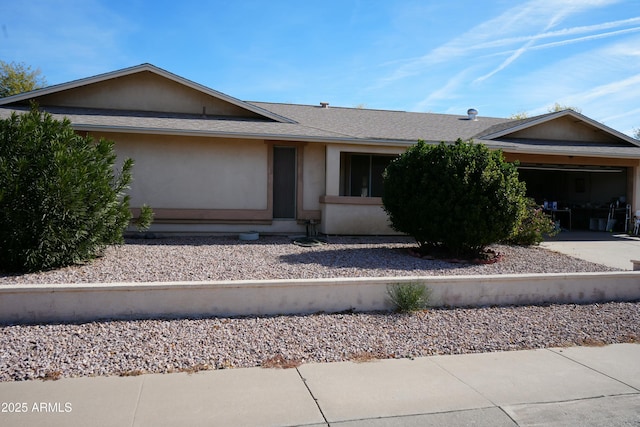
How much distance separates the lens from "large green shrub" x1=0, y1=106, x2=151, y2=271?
7312 mm

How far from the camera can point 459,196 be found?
9336 millimetres

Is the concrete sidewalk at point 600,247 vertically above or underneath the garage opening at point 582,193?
underneath

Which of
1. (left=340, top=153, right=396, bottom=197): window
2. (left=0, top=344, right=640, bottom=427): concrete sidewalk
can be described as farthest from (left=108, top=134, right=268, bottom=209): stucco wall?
(left=0, top=344, right=640, bottom=427): concrete sidewalk

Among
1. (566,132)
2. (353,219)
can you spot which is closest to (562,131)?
(566,132)

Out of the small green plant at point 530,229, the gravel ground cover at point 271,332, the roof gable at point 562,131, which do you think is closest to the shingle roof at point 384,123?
the roof gable at point 562,131

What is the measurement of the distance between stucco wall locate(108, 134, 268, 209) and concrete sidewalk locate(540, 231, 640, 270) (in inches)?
314

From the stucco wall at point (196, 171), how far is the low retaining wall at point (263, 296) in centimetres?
697

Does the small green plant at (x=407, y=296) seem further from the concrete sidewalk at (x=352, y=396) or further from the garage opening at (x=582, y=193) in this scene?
the garage opening at (x=582, y=193)

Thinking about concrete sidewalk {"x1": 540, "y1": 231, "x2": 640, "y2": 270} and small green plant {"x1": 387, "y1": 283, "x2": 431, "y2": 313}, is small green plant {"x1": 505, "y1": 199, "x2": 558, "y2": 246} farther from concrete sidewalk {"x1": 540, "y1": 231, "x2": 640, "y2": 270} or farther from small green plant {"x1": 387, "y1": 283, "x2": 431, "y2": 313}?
small green plant {"x1": 387, "y1": 283, "x2": 431, "y2": 313}

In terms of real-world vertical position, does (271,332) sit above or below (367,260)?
below

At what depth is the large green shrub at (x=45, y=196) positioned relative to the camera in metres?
Answer: 7.31

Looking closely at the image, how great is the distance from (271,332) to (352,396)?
1.75 m

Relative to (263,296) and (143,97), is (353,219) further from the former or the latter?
(263,296)

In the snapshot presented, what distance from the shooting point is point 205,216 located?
13.1 m
